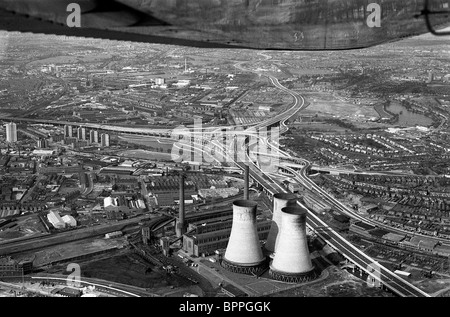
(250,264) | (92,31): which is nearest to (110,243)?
(250,264)

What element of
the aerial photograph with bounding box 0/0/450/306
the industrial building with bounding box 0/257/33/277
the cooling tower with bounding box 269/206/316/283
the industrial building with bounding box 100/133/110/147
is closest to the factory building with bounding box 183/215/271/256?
the aerial photograph with bounding box 0/0/450/306

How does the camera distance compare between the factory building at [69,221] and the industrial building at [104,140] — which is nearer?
the factory building at [69,221]

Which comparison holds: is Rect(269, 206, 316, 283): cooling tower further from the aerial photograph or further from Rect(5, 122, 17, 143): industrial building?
Rect(5, 122, 17, 143): industrial building

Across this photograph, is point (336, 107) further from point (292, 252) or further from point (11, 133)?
point (292, 252)

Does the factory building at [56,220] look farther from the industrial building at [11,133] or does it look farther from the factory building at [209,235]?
the industrial building at [11,133]

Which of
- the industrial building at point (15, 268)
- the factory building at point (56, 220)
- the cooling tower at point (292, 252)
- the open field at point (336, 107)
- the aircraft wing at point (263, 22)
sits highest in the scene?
the aircraft wing at point (263, 22)

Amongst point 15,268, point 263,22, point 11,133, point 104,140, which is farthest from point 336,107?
point 263,22

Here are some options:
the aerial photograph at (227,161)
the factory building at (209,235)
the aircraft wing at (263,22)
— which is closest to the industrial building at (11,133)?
the aerial photograph at (227,161)
